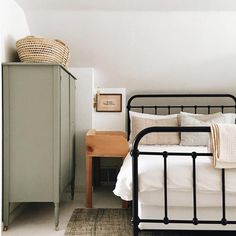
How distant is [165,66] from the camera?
12.1ft

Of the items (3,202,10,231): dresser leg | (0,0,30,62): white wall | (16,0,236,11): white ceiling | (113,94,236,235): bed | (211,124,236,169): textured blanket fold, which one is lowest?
(3,202,10,231): dresser leg

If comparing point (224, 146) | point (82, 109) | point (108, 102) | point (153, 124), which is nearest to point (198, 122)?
point (153, 124)

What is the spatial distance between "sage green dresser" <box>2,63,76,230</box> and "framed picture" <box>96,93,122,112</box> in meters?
1.36

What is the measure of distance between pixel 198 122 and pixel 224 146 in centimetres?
154

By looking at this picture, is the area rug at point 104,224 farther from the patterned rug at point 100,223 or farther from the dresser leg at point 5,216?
the dresser leg at point 5,216

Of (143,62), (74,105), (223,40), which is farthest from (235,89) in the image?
(74,105)

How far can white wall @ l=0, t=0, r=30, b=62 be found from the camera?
2.57 m

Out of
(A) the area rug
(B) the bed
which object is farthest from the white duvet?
(A) the area rug

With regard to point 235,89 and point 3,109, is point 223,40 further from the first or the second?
point 3,109

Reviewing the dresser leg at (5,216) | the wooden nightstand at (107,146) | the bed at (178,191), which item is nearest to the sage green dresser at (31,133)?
the dresser leg at (5,216)

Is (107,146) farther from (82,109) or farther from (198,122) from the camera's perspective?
(198,122)

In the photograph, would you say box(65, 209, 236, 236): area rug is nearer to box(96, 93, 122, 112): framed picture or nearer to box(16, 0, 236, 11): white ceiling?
box(96, 93, 122, 112): framed picture

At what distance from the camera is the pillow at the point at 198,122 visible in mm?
3336

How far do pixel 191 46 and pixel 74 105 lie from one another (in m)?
1.51
